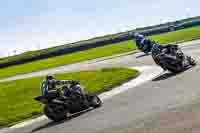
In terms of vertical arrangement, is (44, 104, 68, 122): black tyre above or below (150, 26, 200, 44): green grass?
above

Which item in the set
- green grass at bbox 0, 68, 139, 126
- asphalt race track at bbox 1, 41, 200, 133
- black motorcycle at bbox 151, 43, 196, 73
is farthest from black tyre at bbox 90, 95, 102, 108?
black motorcycle at bbox 151, 43, 196, 73

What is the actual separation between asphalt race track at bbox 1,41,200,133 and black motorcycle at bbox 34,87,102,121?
0.40m

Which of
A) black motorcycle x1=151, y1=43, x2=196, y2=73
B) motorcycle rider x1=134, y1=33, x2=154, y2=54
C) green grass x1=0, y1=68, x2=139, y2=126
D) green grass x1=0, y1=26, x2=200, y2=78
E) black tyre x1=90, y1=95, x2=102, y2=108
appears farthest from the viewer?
green grass x1=0, y1=26, x2=200, y2=78

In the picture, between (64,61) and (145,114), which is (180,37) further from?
(145,114)

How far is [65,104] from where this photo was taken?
1691cm

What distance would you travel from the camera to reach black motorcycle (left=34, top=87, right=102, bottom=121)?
16438mm

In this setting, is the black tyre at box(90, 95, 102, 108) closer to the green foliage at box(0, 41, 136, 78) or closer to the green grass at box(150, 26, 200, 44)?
the green foliage at box(0, 41, 136, 78)

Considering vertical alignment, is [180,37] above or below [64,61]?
above

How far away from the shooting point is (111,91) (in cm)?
2259

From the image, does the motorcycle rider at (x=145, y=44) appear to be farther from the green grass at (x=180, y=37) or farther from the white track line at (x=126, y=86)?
the green grass at (x=180, y=37)

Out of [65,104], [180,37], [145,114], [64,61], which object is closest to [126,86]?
[65,104]

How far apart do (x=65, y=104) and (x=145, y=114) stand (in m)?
4.34

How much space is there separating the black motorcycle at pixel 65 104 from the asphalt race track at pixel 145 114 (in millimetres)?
404

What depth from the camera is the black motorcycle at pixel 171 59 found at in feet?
81.6
